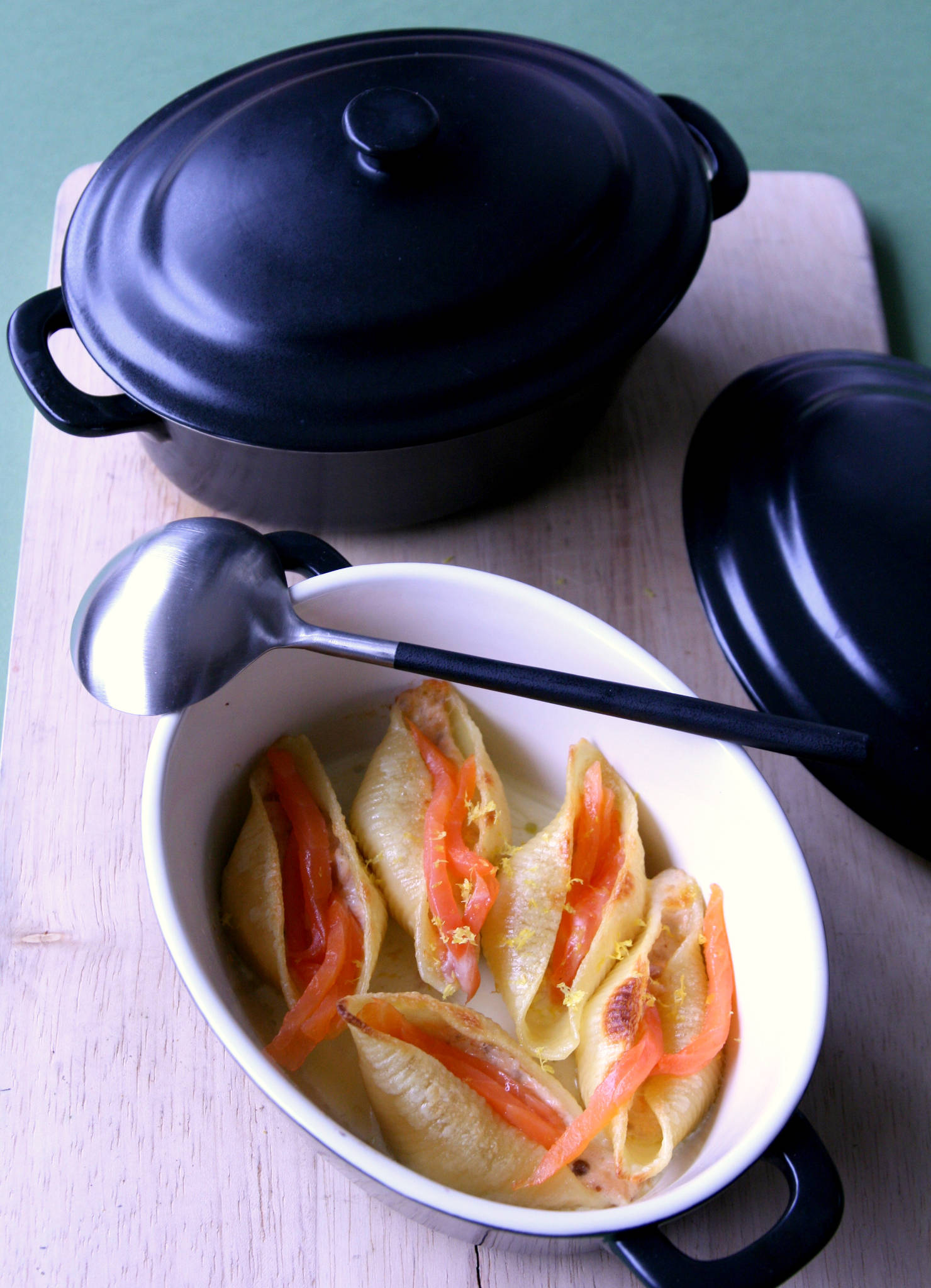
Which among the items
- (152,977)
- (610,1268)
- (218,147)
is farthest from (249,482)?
(610,1268)

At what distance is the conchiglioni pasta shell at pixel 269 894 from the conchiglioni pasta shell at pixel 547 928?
0.24 ft

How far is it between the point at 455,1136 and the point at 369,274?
1.60 ft

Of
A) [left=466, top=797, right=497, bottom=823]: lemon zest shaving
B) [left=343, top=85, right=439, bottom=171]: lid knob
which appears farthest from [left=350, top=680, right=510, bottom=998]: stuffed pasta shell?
[left=343, top=85, right=439, bottom=171]: lid knob

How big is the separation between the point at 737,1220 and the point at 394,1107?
0.74 feet

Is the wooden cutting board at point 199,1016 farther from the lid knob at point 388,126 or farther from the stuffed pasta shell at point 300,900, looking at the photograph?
the lid knob at point 388,126

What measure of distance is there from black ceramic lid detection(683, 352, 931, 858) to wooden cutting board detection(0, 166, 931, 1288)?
0.04m

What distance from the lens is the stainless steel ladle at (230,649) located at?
0.58 meters

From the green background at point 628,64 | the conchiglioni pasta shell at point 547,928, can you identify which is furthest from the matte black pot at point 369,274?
A: the green background at point 628,64

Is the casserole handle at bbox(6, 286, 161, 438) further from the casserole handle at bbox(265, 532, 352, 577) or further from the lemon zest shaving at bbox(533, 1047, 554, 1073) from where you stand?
the lemon zest shaving at bbox(533, 1047, 554, 1073)

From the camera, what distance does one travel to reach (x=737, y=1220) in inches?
Result: 24.2

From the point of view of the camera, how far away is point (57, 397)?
0.68 m

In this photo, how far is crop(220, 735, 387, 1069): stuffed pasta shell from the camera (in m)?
0.60

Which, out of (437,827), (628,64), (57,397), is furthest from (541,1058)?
(628,64)

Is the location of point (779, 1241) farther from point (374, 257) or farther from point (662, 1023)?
point (374, 257)
